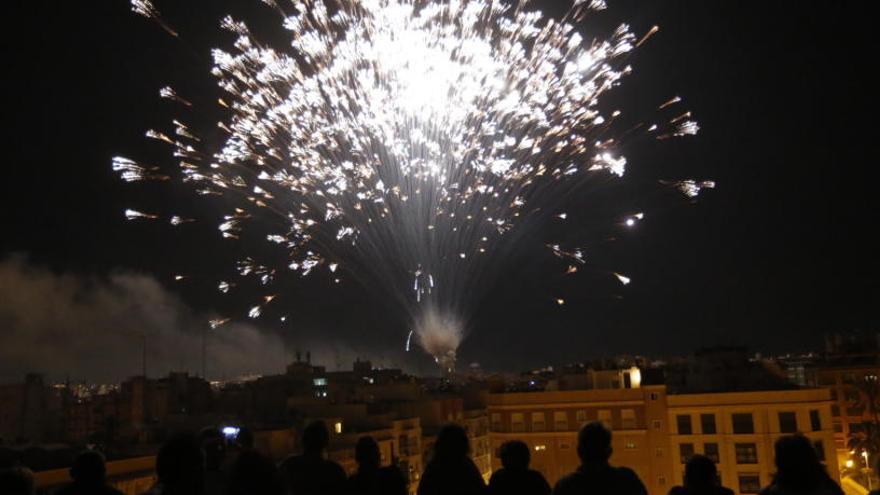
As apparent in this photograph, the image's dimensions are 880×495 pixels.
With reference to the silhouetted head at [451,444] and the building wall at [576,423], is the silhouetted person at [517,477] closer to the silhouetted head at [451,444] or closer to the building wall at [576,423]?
the silhouetted head at [451,444]

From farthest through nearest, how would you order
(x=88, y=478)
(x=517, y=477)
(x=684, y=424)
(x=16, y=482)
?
(x=684, y=424) < (x=517, y=477) < (x=88, y=478) < (x=16, y=482)

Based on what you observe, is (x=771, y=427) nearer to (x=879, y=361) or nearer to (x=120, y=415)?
(x=879, y=361)

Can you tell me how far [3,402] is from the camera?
67.1m

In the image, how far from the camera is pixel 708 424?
37.2m

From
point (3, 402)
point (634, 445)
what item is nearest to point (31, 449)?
point (634, 445)

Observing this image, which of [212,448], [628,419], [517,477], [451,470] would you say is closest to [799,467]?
[517,477]

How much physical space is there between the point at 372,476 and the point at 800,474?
3.42 metres

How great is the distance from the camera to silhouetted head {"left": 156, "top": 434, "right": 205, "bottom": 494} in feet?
18.2

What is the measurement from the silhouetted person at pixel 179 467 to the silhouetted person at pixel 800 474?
13.6 ft

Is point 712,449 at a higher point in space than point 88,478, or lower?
lower

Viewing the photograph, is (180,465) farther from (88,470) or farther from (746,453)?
(746,453)

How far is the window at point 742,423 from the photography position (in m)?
36.3

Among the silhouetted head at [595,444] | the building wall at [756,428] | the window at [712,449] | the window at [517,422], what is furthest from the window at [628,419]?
the silhouetted head at [595,444]

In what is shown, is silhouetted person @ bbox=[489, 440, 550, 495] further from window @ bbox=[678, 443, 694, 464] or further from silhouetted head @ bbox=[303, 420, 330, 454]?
window @ bbox=[678, 443, 694, 464]
